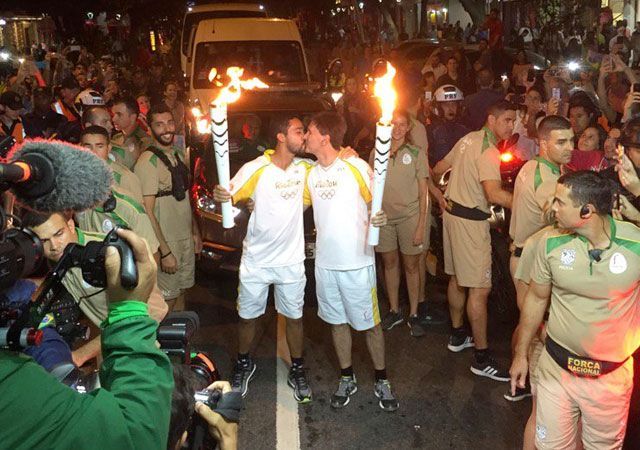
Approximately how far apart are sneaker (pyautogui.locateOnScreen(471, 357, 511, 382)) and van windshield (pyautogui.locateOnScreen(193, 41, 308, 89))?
295 inches

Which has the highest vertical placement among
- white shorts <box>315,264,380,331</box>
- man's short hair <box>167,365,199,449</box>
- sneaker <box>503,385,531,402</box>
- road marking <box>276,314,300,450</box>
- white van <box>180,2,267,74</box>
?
white van <box>180,2,267,74</box>

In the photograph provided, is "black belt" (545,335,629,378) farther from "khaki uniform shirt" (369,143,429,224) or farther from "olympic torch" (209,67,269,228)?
"khaki uniform shirt" (369,143,429,224)

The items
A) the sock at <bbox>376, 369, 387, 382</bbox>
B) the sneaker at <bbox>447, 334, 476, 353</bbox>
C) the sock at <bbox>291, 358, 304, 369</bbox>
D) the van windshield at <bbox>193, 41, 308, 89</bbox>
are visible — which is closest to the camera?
the sock at <bbox>376, 369, 387, 382</bbox>

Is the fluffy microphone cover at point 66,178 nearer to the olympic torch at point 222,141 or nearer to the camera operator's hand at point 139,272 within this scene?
the camera operator's hand at point 139,272

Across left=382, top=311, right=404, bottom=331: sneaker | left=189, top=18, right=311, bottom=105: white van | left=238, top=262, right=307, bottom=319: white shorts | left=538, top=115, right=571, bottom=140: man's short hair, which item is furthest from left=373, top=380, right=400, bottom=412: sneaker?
left=189, top=18, right=311, bottom=105: white van

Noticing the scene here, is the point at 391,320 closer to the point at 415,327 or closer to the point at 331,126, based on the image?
the point at 415,327

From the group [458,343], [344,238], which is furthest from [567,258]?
[458,343]

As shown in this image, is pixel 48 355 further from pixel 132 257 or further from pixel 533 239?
pixel 533 239

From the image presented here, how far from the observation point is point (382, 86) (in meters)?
4.99

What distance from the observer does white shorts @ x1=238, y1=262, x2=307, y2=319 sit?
223 inches

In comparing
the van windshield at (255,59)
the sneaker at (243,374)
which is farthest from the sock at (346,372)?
the van windshield at (255,59)

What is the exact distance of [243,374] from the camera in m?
5.85

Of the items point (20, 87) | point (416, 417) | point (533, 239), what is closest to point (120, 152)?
point (416, 417)

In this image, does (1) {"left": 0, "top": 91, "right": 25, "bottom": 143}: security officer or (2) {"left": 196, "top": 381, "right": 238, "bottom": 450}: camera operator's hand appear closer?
(2) {"left": 196, "top": 381, "right": 238, "bottom": 450}: camera operator's hand
